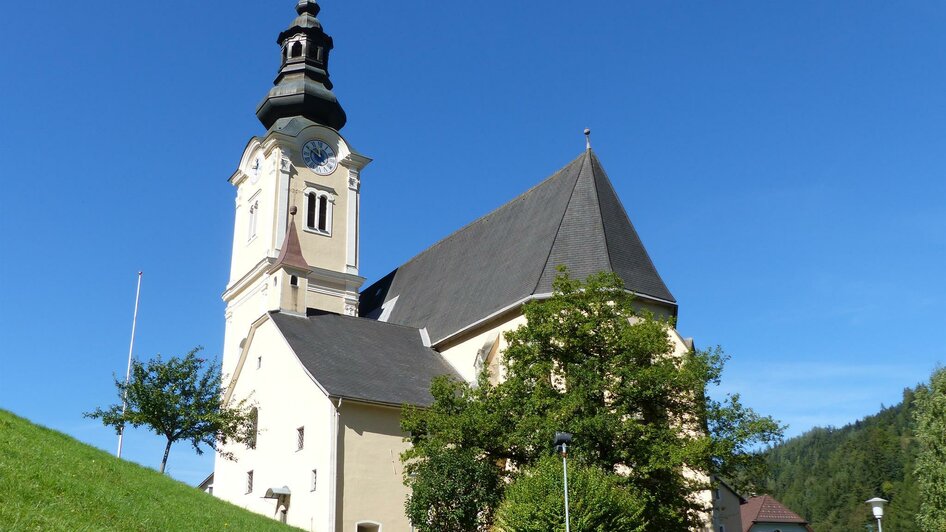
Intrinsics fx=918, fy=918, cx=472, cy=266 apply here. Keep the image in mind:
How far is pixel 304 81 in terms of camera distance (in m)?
43.5

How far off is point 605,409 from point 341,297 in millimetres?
21973

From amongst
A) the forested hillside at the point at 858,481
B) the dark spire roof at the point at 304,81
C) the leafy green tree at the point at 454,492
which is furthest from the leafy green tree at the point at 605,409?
the forested hillside at the point at 858,481

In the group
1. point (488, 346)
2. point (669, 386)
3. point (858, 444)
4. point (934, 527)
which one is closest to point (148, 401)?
point (488, 346)

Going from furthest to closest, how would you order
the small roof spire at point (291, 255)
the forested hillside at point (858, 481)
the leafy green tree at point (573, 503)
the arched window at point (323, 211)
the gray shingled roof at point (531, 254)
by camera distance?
the forested hillside at point (858, 481), the arched window at point (323, 211), the small roof spire at point (291, 255), the gray shingled roof at point (531, 254), the leafy green tree at point (573, 503)

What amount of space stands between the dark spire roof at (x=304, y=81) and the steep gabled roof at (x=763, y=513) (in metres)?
31.3

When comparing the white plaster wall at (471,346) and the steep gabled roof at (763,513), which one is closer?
the white plaster wall at (471,346)

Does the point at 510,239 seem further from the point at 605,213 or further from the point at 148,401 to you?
the point at 148,401

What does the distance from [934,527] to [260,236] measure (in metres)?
29.4

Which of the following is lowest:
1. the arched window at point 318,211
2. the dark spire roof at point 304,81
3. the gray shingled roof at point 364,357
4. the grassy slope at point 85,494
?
the grassy slope at point 85,494

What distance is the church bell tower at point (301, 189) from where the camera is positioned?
41125 mm

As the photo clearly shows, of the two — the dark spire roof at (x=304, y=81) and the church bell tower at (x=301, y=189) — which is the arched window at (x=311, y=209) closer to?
the church bell tower at (x=301, y=189)

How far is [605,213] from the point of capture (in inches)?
1245

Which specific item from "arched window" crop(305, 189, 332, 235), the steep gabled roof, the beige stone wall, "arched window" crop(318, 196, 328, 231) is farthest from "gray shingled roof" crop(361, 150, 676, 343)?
the steep gabled roof

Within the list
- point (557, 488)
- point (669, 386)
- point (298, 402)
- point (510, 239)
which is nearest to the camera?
point (557, 488)
